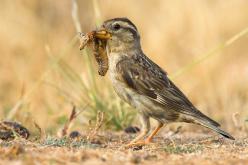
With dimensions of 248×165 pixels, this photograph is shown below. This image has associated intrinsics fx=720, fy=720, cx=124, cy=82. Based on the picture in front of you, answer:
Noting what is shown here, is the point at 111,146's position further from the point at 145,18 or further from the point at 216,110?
the point at 145,18

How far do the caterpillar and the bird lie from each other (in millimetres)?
49

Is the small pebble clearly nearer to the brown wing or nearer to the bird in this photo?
the bird

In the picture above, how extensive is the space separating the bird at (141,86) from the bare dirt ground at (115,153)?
0.86 feet

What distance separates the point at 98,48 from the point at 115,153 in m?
2.03

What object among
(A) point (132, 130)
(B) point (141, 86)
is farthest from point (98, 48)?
(A) point (132, 130)

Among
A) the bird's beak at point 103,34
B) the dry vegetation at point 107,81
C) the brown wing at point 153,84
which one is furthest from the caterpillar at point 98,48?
the dry vegetation at point 107,81

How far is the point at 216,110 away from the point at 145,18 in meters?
5.74

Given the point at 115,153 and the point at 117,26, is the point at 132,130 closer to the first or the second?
the point at 117,26

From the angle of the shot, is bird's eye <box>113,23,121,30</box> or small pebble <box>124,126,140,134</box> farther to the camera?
small pebble <box>124,126,140,134</box>

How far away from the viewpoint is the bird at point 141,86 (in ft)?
25.7

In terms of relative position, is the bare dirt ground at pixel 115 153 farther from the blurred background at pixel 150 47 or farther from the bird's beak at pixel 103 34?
the blurred background at pixel 150 47

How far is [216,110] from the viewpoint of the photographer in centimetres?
1173

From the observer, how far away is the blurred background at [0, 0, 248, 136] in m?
12.2

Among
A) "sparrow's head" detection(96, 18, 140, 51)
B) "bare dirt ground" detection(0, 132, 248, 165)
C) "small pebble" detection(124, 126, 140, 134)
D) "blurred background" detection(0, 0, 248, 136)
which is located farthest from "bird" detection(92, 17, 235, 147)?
"blurred background" detection(0, 0, 248, 136)
